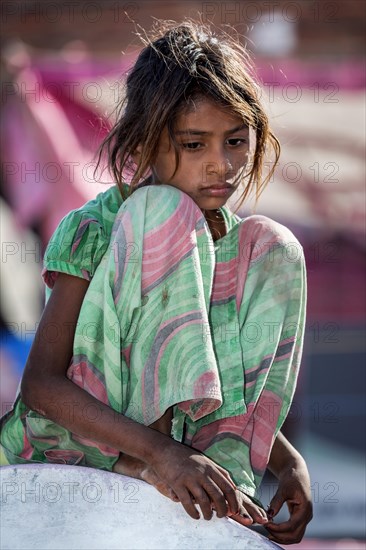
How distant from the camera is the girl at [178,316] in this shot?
175 centimetres

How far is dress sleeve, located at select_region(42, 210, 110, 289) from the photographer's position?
185 centimetres

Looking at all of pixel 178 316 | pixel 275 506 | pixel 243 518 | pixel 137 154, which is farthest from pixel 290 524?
pixel 137 154

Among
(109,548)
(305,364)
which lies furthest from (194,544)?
(305,364)

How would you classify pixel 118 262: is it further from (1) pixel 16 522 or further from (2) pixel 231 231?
(1) pixel 16 522

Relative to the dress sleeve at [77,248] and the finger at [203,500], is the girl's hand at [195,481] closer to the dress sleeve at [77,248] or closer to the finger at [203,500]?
the finger at [203,500]

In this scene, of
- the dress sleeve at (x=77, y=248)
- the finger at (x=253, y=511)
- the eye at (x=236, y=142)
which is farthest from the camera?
the eye at (x=236, y=142)

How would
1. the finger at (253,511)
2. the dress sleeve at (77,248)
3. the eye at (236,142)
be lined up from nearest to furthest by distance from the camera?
the finger at (253,511)
the dress sleeve at (77,248)
the eye at (236,142)

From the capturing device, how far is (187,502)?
5.29 ft

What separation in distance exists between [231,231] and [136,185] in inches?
8.5

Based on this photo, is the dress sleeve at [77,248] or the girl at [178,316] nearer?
the girl at [178,316]

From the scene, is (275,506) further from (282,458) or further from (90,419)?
(90,419)

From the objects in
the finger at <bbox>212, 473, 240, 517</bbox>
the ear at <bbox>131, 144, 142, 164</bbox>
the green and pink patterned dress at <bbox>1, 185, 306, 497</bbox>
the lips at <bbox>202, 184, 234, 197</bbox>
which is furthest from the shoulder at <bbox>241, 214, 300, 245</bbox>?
the finger at <bbox>212, 473, 240, 517</bbox>

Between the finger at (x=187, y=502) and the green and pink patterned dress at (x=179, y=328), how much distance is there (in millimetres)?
172

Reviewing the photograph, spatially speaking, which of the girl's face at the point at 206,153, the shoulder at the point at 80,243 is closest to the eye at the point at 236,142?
the girl's face at the point at 206,153
